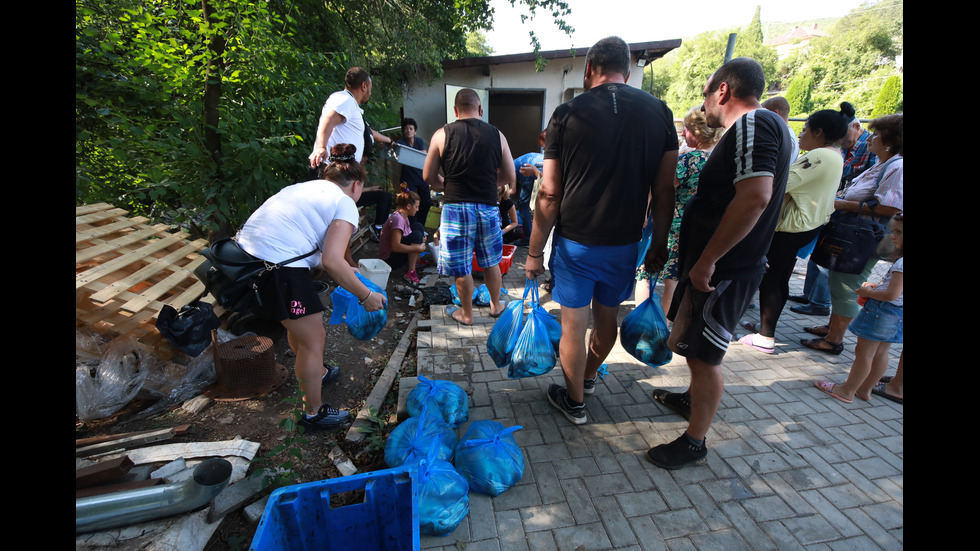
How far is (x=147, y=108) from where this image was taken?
3.43 meters

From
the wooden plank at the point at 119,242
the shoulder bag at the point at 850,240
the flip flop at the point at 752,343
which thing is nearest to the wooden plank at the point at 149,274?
the wooden plank at the point at 119,242

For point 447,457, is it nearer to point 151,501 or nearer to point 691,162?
point 151,501

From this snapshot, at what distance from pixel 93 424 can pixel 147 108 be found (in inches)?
99.6

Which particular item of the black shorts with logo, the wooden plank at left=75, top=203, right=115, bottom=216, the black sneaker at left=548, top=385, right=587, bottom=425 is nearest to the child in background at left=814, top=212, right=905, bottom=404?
the black shorts with logo

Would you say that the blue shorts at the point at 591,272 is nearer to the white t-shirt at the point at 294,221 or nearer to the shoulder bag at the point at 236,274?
the white t-shirt at the point at 294,221

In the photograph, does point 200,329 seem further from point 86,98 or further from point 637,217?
Result: point 637,217

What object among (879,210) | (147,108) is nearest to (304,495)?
(147,108)

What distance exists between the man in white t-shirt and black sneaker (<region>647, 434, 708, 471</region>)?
3556mm

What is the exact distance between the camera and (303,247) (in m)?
2.41

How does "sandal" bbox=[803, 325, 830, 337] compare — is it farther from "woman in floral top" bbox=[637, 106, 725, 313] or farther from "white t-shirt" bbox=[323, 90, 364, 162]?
"white t-shirt" bbox=[323, 90, 364, 162]

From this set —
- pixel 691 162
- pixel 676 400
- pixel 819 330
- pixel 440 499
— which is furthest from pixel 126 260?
pixel 819 330

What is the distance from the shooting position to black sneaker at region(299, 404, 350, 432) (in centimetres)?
271

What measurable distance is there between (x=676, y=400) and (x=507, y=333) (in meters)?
1.30

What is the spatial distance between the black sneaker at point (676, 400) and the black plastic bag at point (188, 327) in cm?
338
